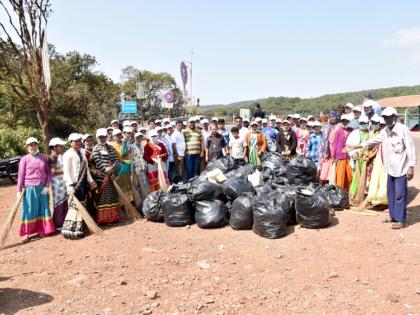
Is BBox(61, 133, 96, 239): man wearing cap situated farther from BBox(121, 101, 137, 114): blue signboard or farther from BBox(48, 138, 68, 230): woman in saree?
BBox(121, 101, 137, 114): blue signboard

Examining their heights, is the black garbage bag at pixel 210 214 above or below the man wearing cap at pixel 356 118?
below

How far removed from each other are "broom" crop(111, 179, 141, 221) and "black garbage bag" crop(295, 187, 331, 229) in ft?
8.26

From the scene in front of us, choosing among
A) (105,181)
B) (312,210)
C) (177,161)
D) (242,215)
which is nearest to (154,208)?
(105,181)

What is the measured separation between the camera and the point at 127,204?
595 centimetres

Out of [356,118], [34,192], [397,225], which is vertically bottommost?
[397,225]

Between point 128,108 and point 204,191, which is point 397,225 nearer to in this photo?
point 204,191

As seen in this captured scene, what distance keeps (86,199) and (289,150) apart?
4.29 metres

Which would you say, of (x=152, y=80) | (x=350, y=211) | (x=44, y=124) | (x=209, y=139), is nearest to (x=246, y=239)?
(x=350, y=211)

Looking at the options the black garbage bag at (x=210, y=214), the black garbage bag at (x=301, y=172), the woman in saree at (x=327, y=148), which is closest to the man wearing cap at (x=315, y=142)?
the woman in saree at (x=327, y=148)

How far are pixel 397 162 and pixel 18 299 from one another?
460 centimetres

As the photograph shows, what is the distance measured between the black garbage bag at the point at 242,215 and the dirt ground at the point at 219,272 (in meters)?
0.11

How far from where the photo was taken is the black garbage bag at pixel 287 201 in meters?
5.18

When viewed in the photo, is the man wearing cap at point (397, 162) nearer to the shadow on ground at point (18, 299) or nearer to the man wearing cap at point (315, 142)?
the man wearing cap at point (315, 142)

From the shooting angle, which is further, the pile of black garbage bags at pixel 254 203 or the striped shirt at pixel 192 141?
the striped shirt at pixel 192 141
